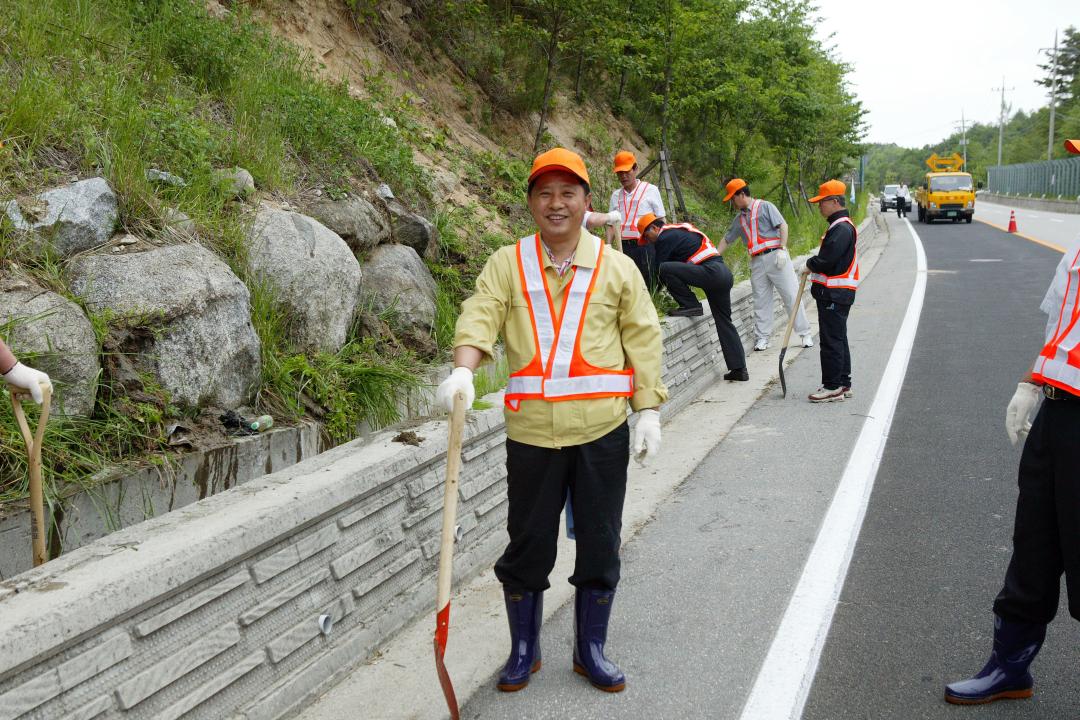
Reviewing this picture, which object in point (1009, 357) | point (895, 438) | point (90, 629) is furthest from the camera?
point (1009, 357)

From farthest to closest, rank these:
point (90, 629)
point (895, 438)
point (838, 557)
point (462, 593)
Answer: point (895, 438), point (838, 557), point (462, 593), point (90, 629)

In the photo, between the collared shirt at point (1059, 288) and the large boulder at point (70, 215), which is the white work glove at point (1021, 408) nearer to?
the collared shirt at point (1059, 288)

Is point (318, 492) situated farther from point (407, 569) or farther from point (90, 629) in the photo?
point (90, 629)

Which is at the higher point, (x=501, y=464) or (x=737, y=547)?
(x=501, y=464)

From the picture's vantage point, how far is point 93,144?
206 inches

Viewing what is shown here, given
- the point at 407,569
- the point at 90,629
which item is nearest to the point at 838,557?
the point at 407,569

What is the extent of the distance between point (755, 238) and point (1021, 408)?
687 cm

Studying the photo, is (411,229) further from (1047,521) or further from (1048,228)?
(1048,228)

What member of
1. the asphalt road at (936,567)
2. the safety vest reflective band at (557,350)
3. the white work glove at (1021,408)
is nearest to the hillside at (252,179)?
the safety vest reflective band at (557,350)

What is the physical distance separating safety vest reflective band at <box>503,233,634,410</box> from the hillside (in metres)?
1.98

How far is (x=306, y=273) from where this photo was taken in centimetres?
579

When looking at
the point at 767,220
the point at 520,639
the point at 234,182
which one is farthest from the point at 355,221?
the point at 767,220

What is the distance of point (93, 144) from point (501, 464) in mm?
2883

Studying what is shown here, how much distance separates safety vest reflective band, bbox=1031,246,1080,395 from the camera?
10.5 feet
